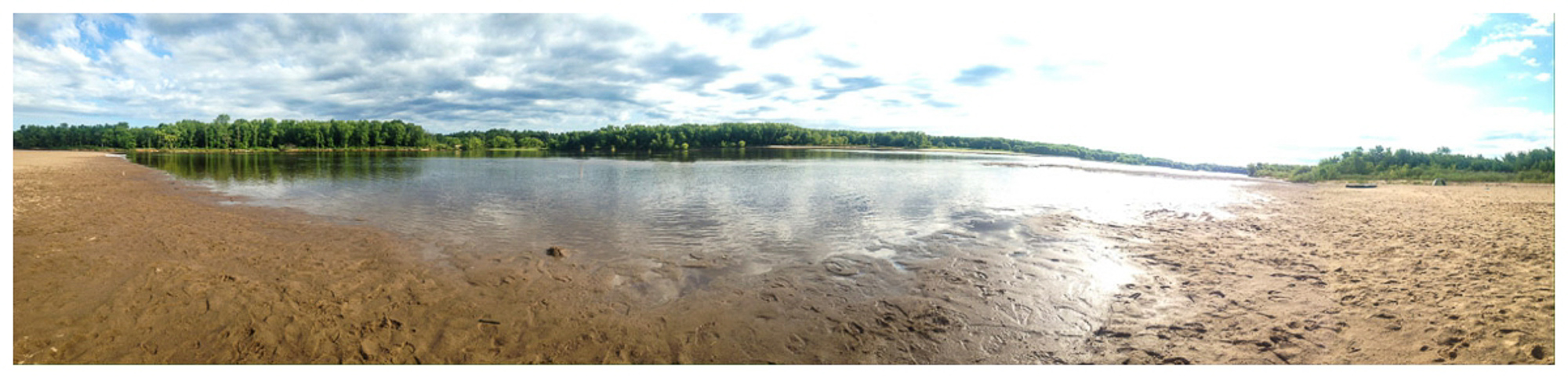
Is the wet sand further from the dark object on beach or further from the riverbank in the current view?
Answer: the dark object on beach

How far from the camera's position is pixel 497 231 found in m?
9.62

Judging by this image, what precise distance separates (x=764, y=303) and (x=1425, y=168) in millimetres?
35466

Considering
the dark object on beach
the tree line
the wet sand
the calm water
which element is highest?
the tree line

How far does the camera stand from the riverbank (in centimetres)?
442

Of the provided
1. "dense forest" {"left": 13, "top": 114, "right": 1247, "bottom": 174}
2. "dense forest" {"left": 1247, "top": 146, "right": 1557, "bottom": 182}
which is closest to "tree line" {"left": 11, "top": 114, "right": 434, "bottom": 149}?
"dense forest" {"left": 13, "top": 114, "right": 1247, "bottom": 174}

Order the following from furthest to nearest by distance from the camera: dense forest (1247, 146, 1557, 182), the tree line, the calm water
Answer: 1. the tree line
2. dense forest (1247, 146, 1557, 182)
3. the calm water

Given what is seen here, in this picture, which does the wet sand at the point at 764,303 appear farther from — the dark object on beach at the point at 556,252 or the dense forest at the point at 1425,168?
the dense forest at the point at 1425,168

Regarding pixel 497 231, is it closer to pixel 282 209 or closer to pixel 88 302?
pixel 88 302

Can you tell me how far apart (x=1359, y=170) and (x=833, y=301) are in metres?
34.5

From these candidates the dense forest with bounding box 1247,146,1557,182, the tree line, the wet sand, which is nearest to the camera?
the wet sand

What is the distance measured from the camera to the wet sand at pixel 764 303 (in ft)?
14.4

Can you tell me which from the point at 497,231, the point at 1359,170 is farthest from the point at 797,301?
the point at 1359,170

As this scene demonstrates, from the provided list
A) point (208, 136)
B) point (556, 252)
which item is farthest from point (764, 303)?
point (208, 136)

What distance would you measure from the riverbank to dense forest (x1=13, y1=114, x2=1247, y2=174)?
211 feet
